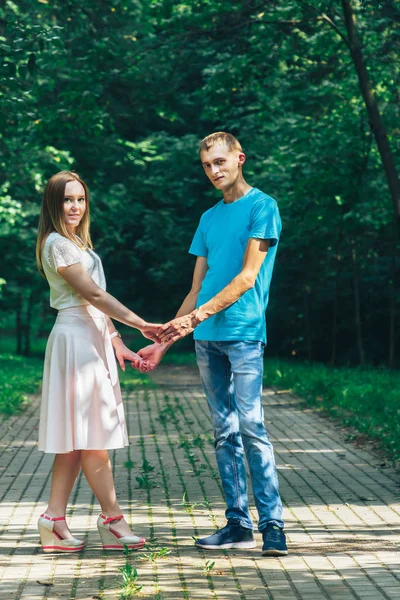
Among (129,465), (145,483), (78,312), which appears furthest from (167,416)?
(78,312)

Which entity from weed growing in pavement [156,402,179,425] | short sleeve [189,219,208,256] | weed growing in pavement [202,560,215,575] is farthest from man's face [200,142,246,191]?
weed growing in pavement [156,402,179,425]

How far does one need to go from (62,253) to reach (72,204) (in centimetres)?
31

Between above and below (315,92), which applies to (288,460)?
below

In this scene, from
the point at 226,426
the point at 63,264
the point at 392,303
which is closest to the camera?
the point at 63,264

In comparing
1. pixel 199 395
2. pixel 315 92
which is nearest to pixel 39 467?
pixel 199 395

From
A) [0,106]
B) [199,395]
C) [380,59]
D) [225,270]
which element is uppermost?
[380,59]

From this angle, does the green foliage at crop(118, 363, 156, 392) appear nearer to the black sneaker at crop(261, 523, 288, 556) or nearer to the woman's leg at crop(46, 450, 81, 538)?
the woman's leg at crop(46, 450, 81, 538)

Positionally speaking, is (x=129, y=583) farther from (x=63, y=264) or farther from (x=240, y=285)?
(x=63, y=264)

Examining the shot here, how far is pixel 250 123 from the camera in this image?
25.3 m

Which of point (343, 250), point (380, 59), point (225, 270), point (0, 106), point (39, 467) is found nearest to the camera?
point (225, 270)

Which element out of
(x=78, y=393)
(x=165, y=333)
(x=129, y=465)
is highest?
(x=165, y=333)

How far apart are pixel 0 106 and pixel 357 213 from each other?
8.64 m

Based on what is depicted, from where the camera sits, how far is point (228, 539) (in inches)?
223

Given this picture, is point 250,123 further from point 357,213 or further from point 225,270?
point 225,270
